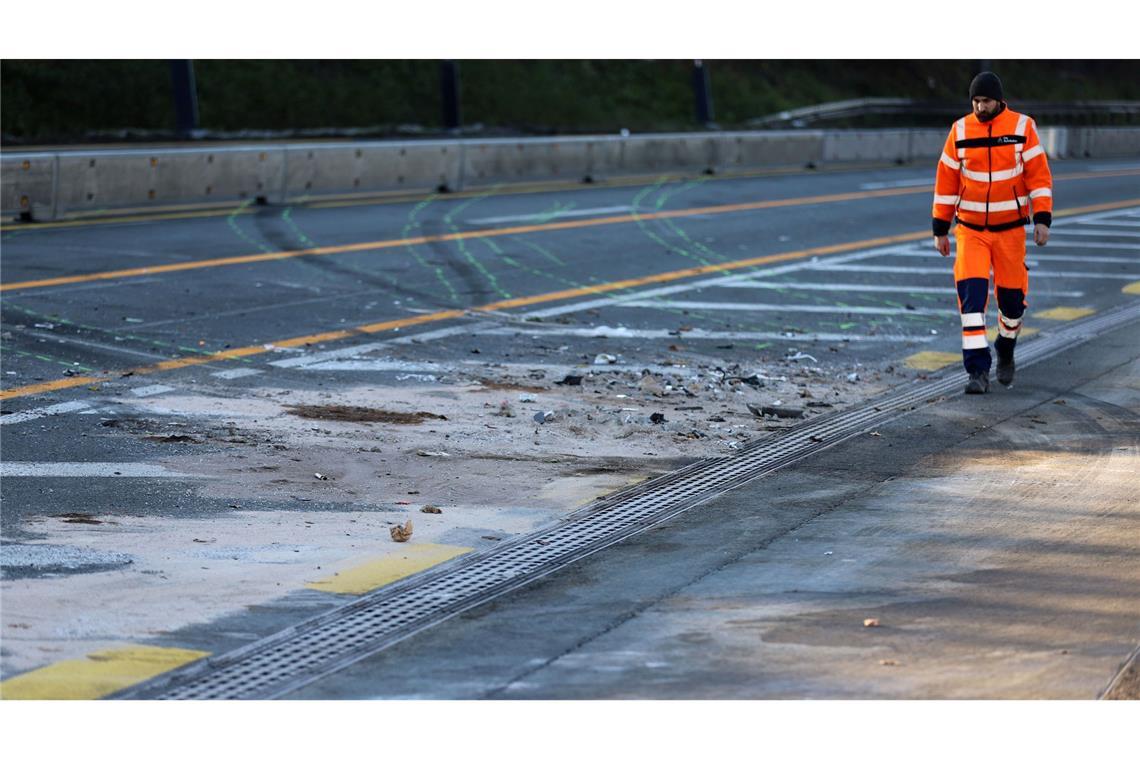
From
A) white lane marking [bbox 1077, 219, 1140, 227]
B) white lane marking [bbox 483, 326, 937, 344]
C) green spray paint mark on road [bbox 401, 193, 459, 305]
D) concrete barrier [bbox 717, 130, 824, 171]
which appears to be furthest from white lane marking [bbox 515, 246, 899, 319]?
concrete barrier [bbox 717, 130, 824, 171]

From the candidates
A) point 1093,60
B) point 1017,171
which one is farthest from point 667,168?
point 1093,60

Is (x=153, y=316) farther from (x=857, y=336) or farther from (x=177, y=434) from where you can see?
(x=857, y=336)

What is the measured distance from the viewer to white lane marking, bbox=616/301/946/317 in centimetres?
1394

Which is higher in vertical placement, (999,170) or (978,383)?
(999,170)

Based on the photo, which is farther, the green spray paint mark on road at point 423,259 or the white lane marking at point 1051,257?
the white lane marking at point 1051,257

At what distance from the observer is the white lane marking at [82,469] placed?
7910 millimetres

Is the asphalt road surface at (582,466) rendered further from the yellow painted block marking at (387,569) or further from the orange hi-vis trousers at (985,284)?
the orange hi-vis trousers at (985,284)

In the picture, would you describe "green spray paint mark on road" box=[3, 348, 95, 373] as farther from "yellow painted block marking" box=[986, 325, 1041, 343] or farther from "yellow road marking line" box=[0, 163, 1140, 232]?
"yellow road marking line" box=[0, 163, 1140, 232]

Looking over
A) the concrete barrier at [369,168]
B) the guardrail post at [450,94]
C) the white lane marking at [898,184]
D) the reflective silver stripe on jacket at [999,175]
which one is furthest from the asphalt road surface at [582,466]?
the guardrail post at [450,94]

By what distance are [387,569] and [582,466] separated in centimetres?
202

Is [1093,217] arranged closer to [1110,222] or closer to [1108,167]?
[1110,222]

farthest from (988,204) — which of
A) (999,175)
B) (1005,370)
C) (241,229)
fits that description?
(241,229)

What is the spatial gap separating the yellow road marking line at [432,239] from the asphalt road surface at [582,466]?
0.30 ft

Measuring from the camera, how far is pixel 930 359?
11.9 m
